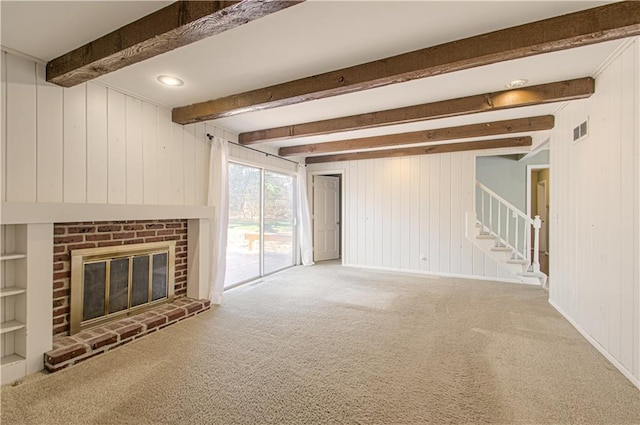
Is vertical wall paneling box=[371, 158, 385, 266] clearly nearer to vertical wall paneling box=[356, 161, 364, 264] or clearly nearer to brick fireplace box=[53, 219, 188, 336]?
vertical wall paneling box=[356, 161, 364, 264]

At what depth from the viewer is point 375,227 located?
6.23m

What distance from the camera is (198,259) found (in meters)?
3.79

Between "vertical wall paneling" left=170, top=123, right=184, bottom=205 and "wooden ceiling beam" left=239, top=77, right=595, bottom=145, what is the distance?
1304 mm

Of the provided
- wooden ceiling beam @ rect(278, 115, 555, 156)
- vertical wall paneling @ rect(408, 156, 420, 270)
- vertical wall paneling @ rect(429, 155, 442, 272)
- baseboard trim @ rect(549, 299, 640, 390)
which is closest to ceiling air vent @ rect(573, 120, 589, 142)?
wooden ceiling beam @ rect(278, 115, 555, 156)

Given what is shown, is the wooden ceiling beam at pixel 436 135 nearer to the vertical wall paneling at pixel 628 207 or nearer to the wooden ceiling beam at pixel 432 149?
the wooden ceiling beam at pixel 432 149

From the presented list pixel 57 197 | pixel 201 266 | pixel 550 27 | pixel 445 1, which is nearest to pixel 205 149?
pixel 201 266

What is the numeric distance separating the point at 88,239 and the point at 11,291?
734mm

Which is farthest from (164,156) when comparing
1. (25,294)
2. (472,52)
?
(472,52)

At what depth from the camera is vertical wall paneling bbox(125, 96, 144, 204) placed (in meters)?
3.11

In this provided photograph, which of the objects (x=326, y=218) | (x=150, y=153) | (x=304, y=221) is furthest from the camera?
(x=326, y=218)

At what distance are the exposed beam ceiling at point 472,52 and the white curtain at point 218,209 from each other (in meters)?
1.28

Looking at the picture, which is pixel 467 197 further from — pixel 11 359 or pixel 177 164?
pixel 11 359

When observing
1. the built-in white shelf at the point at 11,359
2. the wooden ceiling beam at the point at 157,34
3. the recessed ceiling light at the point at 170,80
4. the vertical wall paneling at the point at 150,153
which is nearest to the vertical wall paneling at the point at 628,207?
the wooden ceiling beam at the point at 157,34

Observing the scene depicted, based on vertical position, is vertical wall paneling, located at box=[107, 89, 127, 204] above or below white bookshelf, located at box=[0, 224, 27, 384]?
above
